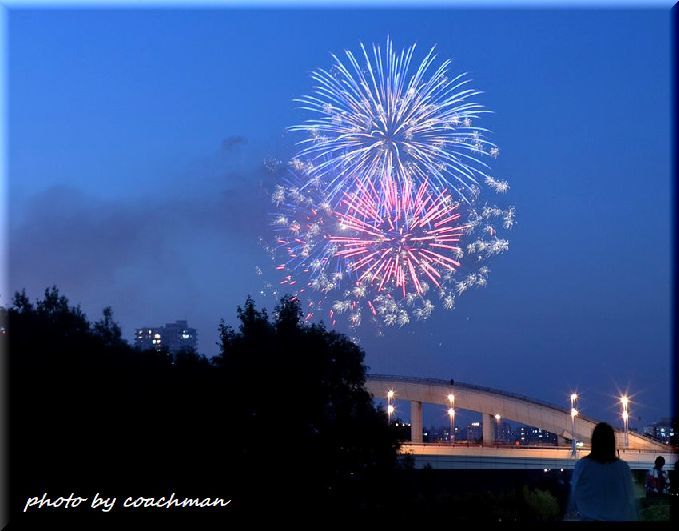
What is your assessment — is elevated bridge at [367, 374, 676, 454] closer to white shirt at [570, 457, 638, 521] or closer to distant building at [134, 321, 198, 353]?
distant building at [134, 321, 198, 353]

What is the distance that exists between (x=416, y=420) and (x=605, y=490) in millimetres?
36093

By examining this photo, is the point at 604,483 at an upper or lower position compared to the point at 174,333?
lower

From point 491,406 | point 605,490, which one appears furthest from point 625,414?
point 605,490

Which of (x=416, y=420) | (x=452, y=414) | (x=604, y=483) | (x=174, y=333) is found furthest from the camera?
(x=416, y=420)

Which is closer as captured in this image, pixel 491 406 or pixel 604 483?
pixel 604 483

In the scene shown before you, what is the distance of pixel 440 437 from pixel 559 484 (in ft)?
Result: 63.2

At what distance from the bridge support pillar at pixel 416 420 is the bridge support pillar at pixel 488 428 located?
2937mm

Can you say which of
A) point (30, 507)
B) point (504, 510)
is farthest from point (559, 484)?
point (30, 507)

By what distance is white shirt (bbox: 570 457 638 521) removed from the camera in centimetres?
636

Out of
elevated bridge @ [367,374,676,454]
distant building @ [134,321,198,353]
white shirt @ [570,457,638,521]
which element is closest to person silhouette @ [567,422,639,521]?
white shirt @ [570,457,638,521]

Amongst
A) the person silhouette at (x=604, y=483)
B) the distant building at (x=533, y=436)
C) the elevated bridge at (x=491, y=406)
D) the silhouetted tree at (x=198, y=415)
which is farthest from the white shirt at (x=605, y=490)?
the distant building at (x=533, y=436)

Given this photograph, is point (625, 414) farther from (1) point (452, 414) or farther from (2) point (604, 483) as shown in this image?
(2) point (604, 483)

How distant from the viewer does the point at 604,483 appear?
6375 millimetres

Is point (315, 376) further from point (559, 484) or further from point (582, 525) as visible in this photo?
point (559, 484)
